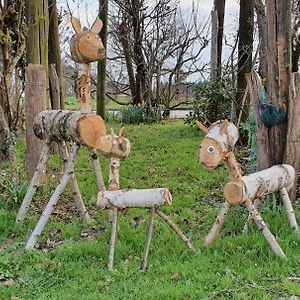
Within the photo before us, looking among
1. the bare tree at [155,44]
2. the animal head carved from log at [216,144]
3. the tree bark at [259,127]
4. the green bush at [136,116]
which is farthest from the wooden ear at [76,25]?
the bare tree at [155,44]

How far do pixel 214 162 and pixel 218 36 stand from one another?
28.5 ft

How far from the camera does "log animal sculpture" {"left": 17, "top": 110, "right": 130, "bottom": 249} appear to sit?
4137 mm

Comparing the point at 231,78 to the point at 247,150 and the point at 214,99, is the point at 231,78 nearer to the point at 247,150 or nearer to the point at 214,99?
the point at 214,99

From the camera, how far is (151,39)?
1630 centimetres

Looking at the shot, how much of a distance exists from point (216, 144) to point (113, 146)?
2.92ft

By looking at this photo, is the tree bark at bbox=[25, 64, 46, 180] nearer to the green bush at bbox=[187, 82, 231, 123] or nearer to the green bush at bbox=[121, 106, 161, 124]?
the green bush at bbox=[187, 82, 231, 123]

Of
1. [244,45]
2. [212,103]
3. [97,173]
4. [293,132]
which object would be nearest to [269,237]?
[293,132]

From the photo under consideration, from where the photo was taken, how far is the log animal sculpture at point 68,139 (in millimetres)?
4137

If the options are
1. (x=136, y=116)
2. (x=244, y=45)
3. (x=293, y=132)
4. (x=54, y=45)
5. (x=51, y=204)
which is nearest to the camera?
(x=51, y=204)

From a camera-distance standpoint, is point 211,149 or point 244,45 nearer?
point 211,149

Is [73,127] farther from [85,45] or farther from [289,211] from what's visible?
[289,211]

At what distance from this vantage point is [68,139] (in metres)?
4.64

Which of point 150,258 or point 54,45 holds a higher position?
point 54,45

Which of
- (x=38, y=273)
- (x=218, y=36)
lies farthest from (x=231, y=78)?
(x=38, y=273)
